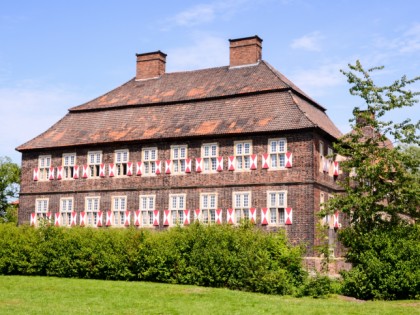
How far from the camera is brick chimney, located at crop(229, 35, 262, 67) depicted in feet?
123

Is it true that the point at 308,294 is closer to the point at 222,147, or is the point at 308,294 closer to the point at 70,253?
the point at 70,253

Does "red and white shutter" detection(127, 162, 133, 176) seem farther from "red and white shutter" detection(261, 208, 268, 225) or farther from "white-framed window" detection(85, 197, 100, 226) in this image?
"red and white shutter" detection(261, 208, 268, 225)

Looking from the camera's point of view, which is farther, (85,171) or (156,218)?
(85,171)

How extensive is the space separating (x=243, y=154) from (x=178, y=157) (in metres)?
3.73

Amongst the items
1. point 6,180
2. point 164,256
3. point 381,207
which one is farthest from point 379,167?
point 6,180

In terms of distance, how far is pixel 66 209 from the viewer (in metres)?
37.4

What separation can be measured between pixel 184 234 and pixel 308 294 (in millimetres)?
5118

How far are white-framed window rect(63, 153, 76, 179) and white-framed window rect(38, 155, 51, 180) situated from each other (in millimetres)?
1114

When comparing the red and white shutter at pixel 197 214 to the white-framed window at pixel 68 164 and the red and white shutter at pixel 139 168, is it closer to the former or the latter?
the red and white shutter at pixel 139 168

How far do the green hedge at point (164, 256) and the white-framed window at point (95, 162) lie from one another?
806 cm

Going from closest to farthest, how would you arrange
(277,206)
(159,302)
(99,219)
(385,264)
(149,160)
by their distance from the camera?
(159,302)
(385,264)
(277,206)
(149,160)
(99,219)

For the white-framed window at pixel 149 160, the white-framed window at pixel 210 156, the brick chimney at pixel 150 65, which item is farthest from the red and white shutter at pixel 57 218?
the brick chimney at pixel 150 65

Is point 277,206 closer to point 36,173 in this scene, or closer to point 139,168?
point 139,168

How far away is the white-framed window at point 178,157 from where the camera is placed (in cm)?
3453
